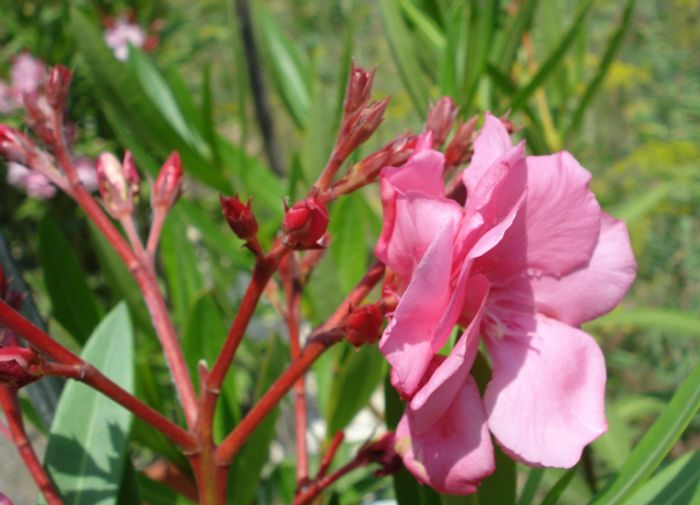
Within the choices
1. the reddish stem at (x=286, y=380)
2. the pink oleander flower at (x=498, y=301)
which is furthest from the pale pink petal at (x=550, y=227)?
the reddish stem at (x=286, y=380)

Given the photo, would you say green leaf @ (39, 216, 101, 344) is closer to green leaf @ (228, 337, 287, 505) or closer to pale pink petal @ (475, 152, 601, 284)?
green leaf @ (228, 337, 287, 505)

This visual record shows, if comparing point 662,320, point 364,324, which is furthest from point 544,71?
point 364,324

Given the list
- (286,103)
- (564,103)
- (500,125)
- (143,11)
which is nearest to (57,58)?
(143,11)

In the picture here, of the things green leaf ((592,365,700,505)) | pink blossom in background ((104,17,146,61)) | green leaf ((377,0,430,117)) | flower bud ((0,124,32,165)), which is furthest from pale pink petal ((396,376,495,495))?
pink blossom in background ((104,17,146,61))

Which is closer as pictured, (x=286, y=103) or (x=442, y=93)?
(x=442, y=93)

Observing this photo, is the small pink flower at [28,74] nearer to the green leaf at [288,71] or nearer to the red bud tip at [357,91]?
the green leaf at [288,71]

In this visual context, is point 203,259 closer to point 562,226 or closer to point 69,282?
point 69,282

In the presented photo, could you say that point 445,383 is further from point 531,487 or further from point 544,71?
point 544,71
